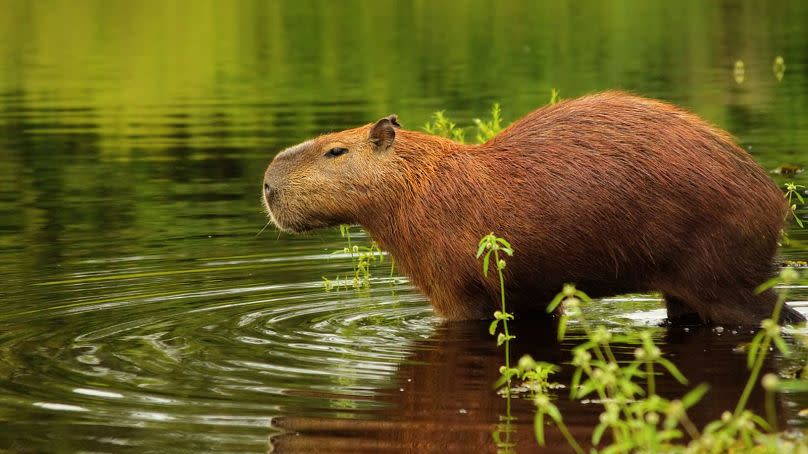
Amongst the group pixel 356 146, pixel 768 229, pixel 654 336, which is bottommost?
pixel 654 336

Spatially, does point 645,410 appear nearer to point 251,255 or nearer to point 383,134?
point 383,134

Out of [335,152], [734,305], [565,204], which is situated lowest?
[734,305]

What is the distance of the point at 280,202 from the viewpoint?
8336 mm

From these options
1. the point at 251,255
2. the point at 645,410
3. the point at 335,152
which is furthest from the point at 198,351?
the point at 251,255

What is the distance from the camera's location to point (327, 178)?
833 cm

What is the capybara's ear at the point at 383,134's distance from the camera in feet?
27.2

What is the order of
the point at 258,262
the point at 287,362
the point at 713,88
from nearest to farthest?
the point at 287,362, the point at 258,262, the point at 713,88

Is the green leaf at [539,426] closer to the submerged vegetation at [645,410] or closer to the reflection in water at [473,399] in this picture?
the submerged vegetation at [645,410]

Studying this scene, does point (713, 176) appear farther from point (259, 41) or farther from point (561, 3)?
point (561, 3)

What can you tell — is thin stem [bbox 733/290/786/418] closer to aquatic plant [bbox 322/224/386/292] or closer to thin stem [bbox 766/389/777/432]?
thin stem [bbox 766/389/777/432]

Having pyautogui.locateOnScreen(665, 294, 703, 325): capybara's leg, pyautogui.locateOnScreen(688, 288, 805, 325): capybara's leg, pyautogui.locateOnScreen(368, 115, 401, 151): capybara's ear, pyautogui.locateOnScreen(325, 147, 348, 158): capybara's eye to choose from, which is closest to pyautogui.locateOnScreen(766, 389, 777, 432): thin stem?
pyautogui.locateOnScreen(688, 288, 805, 325): capybara's leg

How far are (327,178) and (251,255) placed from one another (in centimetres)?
249

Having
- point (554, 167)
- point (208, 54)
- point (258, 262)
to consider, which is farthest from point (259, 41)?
point (554, 167)

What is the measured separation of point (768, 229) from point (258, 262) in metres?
3.88
